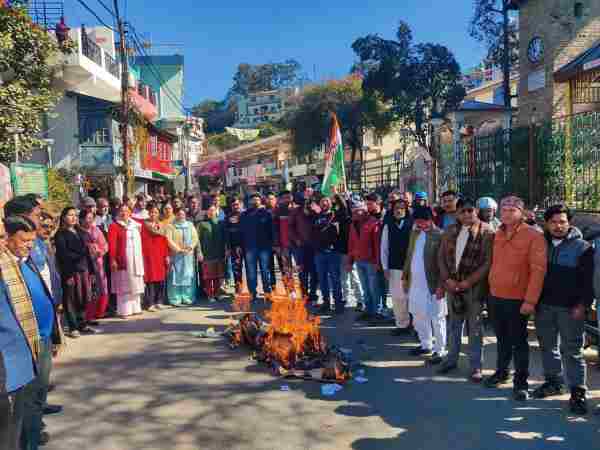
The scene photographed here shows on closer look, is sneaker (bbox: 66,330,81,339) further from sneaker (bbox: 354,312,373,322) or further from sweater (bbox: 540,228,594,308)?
sweater (bbox: 540,228,594,308)

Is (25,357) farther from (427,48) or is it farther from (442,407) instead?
(427,48)

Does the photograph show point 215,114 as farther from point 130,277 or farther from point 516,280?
point 516,280

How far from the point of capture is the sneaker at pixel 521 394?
4859mm

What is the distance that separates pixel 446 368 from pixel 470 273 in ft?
3.62

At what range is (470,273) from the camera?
214 inches

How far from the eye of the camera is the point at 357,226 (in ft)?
27.1

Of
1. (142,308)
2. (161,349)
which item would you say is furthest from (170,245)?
(161,349)

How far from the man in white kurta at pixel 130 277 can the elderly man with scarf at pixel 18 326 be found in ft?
17.3

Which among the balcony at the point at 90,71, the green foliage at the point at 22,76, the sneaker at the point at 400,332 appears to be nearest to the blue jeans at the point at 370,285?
the sneaker at the point at 400,332

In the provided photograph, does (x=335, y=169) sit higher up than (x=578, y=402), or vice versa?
(x=335, y=169)

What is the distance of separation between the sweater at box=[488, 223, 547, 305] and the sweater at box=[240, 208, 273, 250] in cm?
533

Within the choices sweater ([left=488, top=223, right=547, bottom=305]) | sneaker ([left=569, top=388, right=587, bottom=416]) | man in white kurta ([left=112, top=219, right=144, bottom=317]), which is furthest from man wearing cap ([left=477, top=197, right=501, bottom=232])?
man in white kurta ([left=112, top=219, right=144, bottom=317])

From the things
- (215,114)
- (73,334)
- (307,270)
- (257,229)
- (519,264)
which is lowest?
(73,334)

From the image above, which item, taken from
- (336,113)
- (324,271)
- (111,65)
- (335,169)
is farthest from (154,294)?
(336,113)
